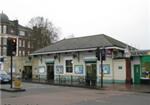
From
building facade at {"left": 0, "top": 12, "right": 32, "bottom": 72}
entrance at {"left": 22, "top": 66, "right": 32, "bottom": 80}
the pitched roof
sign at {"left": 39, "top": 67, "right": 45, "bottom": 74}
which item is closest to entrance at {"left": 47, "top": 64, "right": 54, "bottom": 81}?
sign at {"left": 39, "top": 67, "right": 45, "bottom": 74}

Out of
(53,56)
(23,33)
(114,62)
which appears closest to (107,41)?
(114,62)

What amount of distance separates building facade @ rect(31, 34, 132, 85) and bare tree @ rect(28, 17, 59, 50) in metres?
25.2

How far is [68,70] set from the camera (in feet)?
138

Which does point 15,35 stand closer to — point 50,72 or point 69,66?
point 50,72

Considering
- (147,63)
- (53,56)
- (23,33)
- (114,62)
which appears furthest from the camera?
(23,33)

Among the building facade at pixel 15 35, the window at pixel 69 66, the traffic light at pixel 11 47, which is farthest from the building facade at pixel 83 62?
the building facade at pixel 15 35

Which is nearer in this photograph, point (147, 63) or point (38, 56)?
point (147, 63)

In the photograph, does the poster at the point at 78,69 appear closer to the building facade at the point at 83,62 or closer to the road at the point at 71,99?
the building facade at the point at 83,62

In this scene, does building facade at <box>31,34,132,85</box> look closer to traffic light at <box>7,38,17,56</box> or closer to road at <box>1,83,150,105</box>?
traffic light at <box>7,38,17,56</box>

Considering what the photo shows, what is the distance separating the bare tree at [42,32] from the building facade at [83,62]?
2524 cm

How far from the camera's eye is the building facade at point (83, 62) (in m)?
35.4

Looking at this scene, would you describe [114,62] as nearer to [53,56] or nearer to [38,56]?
[53,56]

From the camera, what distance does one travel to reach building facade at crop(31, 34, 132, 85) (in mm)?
35375

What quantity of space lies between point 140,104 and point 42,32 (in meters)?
60.0
